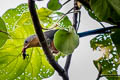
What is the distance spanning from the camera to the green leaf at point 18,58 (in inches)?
27.1

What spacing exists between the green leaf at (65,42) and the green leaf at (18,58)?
250 millimetres

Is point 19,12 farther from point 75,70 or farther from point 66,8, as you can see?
point 75,70

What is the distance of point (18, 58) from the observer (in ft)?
2.29

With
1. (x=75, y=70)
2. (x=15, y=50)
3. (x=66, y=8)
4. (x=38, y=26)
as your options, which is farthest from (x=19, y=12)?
(x=75, y=70)

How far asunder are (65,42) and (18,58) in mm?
305

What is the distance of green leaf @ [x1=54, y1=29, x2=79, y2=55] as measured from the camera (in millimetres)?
431

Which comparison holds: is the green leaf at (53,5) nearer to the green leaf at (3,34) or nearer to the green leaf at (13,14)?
the green leaf at (3,34)

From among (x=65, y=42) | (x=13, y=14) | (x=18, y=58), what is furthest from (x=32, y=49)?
(x=65, y=42)

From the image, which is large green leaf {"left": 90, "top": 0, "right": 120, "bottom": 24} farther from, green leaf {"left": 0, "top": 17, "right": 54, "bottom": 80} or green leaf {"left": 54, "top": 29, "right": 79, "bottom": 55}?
green leaf {"left": 0, "top": 17, "right": 54, "bottom": 80}

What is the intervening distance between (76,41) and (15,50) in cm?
32

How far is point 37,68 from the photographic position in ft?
2.44

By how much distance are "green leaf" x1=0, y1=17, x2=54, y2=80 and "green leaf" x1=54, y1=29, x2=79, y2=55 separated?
25cm

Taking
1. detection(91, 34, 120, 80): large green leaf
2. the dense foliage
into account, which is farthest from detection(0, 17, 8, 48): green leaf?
detection(91, 34, 120, 80): large green leaf

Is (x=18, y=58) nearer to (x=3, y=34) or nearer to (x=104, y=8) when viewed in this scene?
(x=3, y=34)
